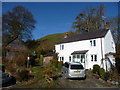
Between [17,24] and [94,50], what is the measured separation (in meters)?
21.4

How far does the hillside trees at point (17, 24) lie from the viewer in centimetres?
3247

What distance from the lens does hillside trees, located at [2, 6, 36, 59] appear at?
32.5 m

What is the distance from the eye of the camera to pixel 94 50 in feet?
75.4

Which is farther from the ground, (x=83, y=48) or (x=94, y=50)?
(x=83, y=48)

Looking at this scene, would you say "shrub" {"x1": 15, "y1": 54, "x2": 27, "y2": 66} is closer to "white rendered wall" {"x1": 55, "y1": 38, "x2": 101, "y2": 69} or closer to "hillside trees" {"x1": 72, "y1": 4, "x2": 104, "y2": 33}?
"white rendered wall" {"x1": 55, "y1": 38, "x2": 101, "y2": 69}

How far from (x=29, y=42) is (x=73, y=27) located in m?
14.3

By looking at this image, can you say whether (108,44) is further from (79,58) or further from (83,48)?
(79,58)

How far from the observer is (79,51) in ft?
82.0

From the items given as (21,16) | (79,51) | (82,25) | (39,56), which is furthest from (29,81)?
(82,25)

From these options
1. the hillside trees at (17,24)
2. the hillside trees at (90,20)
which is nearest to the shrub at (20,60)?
the hillside trees at (17,24)

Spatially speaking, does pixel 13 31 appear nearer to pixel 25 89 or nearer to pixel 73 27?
pixel 73 27

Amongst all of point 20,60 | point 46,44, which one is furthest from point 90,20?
point 20,60

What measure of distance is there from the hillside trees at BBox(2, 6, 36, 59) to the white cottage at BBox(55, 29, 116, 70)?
14685mm

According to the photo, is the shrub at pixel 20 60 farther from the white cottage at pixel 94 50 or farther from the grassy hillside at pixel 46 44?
the grassy hillside at pixel 46 44
